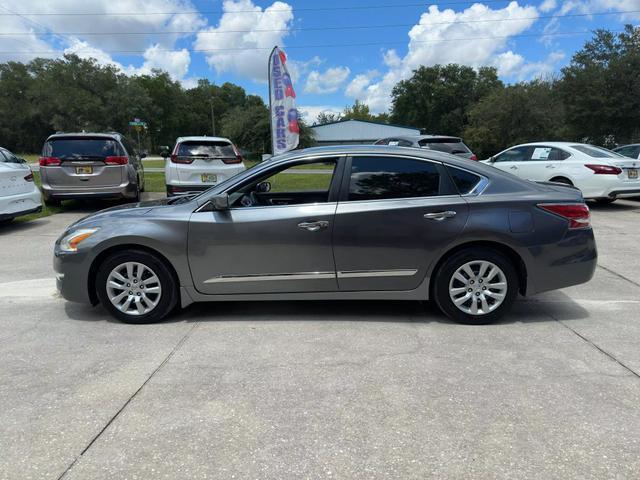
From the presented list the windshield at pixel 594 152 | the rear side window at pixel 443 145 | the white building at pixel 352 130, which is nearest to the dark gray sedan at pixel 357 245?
the windshield at pixel 594 152

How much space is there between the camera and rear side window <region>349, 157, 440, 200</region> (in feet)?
14.2

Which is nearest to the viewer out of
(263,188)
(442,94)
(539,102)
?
(263,188)

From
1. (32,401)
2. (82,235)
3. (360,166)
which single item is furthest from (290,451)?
(82,235)

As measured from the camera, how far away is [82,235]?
14.2 ft

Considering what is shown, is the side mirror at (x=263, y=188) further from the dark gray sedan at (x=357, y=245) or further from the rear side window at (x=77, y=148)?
the rear side window at (x=77, y=148)

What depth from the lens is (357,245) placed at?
4219mm

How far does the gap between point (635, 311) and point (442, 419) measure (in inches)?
119

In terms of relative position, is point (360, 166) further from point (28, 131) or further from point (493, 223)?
point (28, 131)

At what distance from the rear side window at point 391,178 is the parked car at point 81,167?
7.75 m

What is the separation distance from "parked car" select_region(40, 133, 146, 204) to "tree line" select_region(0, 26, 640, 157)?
31396mm

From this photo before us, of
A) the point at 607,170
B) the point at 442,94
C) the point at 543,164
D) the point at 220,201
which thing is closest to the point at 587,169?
the point at 607,170

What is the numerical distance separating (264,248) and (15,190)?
6882 mm

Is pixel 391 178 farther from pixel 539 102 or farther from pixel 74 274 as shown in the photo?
pixel 539 102

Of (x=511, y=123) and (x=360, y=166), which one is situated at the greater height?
(x=511, y=123)
